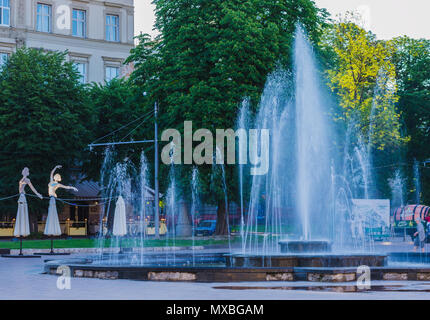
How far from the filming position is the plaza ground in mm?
12104

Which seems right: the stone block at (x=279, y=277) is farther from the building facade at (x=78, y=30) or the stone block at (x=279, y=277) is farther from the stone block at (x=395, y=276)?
the building facade at (x=78, y=30)

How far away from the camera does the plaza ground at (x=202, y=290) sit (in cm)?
1210

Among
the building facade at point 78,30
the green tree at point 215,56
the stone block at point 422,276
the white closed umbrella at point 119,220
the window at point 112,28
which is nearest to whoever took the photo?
the stone block at point 422,276

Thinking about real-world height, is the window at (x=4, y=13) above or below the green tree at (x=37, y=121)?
above

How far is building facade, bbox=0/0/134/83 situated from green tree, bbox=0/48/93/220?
7.80 m

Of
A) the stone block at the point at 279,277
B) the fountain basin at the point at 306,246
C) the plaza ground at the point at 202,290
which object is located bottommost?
the plaza ground at the point at 202,290

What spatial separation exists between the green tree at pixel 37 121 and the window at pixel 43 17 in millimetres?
9478

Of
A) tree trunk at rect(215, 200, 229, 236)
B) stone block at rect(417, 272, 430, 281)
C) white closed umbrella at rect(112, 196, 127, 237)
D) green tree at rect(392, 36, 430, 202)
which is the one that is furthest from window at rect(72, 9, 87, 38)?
stone block at rect(417, 272, 430, 281)

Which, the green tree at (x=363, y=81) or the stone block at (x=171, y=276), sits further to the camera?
the green tree at (x=363, y=81)

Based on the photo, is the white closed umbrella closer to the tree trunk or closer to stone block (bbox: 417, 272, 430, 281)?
the tree trunk

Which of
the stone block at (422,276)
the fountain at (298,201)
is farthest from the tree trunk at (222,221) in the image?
the stone block at (422,276)

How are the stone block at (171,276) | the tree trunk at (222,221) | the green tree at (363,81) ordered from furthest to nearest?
the green tree at (363,81) → the tree trunk at (222,221) → the stone block at (171,276)

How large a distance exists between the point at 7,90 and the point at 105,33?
17858 millimetres
